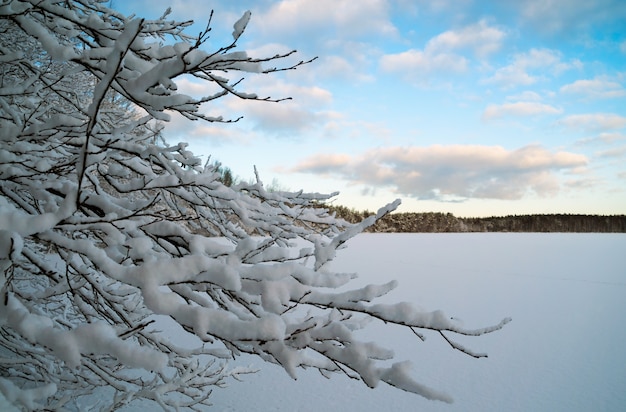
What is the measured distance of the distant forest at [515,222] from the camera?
72.0ft

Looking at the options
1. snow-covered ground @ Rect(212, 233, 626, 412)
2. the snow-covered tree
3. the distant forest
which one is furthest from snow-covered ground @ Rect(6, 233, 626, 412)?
the distant forest

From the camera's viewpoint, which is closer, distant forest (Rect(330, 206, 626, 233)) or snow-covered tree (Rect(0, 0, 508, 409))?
snow-covered tree (Rect(0, 0, 508, 409))

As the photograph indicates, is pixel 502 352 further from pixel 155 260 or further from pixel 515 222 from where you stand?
pixel 515 222

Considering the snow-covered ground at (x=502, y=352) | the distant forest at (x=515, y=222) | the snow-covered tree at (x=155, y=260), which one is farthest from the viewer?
the distant forest at (x=515, y=222)

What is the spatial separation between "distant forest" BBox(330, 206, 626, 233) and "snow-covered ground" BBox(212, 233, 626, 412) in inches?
440

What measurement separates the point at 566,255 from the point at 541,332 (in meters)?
8.63

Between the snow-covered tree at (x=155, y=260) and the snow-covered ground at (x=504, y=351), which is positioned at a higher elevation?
the snow-covered tree at (x=155, y=260)

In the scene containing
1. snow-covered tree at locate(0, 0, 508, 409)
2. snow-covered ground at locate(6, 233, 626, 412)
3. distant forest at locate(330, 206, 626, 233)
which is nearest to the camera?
snow-covered tree at locate(0, 0, 508, 409)

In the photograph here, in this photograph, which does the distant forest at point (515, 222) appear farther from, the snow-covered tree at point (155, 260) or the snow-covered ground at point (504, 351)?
the snow-covered tree at point (155, 260)

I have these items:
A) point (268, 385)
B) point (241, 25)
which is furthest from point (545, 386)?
point (241, 25)

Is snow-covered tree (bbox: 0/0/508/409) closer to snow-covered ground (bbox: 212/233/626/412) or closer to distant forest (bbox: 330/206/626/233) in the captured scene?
snow-covered ground (bbox: 212/233/626/412)

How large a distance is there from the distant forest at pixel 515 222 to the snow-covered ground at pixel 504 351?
36.7 feet

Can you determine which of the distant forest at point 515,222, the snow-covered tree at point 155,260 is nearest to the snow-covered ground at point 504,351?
the snow-covered tree at point 155,260

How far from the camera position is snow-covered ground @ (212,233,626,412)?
3803 mm
